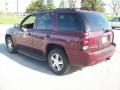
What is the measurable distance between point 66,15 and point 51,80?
5.80 feet

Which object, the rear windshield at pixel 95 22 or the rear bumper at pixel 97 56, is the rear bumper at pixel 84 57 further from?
the rear windshield at pixel 95 22

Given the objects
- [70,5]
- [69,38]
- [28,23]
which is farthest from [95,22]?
[70,5]

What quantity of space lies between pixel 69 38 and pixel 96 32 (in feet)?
2.35

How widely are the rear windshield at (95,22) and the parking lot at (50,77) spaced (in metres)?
1.31

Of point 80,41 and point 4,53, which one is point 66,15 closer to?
point 80,41

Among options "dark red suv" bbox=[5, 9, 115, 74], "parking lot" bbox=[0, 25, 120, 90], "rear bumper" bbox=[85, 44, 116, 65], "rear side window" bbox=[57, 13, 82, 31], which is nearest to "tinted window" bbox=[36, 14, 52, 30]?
"dark red suv" bbox=[5, 9, 115, 74]

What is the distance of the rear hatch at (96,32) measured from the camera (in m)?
5.11

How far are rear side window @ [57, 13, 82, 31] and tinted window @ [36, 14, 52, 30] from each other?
37 centimetres

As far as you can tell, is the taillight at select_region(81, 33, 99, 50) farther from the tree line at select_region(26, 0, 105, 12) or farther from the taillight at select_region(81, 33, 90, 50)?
the tree line at select_region(26, 0, 105, 12)

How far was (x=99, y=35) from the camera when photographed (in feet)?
17.7

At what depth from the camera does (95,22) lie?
554 cm

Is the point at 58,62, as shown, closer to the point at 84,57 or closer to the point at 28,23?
the point at 84,57

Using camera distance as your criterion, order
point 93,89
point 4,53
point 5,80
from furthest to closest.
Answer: point 4,53 < point 5,80 < point 93,89

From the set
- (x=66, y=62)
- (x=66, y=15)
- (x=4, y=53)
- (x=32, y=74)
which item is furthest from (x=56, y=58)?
(x=4, y=53)
